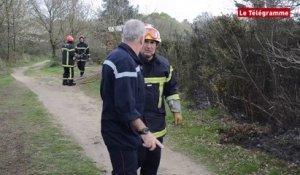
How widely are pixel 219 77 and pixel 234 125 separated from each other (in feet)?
4.93

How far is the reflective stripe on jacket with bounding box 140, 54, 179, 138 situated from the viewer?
16.3 ft

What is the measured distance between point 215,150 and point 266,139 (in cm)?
103

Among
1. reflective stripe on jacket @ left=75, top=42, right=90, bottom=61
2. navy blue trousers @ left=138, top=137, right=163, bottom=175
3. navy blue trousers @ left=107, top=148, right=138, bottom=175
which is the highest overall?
reflective stripe on jacket @ left=75, top=42, right=90, bottom=61

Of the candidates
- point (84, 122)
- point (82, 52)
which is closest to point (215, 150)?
point (84, 122)

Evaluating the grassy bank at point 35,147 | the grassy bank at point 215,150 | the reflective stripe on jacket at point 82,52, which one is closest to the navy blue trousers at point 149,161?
the grassy bank at point 35,147

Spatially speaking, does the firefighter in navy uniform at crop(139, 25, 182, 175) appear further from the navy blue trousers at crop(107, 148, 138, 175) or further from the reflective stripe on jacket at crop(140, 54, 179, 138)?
the navy blue trousers at crop(107, 148, 138, 175)

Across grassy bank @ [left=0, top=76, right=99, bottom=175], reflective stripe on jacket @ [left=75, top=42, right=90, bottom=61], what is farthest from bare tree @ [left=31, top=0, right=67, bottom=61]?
grassy bank @ [left=0, top=76, right=99, bottom=175]

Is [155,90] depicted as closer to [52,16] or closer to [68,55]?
[68,55]

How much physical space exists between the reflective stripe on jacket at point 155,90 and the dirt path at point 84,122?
6.58 feet

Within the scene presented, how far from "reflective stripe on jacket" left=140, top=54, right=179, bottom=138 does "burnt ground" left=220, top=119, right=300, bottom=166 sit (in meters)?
2.94

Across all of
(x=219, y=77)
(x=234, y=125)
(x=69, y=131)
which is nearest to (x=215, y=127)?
(x=234, y=125)

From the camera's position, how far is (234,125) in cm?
923

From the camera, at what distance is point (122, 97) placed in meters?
3.81

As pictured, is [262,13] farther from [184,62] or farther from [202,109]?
[184,62]
